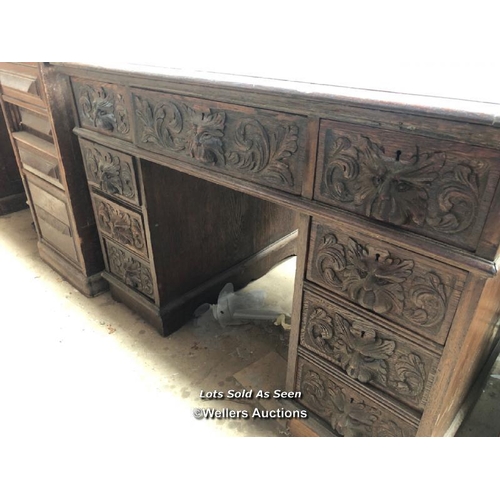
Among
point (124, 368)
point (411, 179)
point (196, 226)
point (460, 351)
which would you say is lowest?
point (124, 368)

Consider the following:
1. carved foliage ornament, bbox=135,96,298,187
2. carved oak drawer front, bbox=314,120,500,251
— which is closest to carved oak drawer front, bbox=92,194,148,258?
carved foliage ornament, bbox=135,96,298,187

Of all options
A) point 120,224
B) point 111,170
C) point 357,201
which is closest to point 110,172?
point 111,170

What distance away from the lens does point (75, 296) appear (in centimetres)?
183

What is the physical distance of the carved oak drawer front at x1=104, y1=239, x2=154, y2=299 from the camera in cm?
155

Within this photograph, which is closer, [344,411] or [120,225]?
[344,411]

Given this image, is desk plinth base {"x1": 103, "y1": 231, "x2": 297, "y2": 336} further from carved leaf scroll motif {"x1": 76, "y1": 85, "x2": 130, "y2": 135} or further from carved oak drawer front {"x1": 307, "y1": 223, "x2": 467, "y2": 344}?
carved oak drawer front {"x1": 307, "y1": 223, "x2": 467, "y2": 344}

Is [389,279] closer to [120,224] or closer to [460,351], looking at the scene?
[460,351]

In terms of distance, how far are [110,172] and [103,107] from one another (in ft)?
0.72

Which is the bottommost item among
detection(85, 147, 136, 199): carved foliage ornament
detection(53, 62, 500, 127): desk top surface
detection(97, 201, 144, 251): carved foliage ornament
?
detection(97, 201, 144, 251): carved foliage ornament

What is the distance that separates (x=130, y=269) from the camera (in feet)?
5.29

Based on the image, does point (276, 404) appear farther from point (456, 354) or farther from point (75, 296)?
point (75, 296)

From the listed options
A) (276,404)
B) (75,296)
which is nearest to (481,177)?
(276,404)

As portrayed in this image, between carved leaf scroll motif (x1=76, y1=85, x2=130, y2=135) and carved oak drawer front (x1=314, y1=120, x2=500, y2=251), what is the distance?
2.40 feet

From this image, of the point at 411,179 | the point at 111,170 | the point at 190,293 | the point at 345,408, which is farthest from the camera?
the point at 190,293
